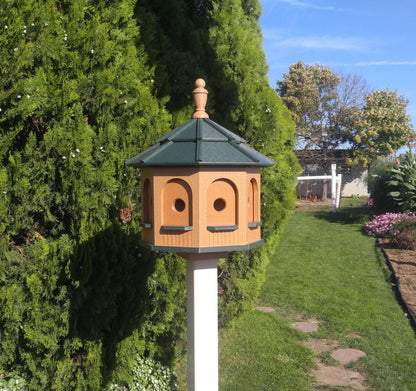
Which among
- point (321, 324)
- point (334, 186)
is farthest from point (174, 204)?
point (334, 186)

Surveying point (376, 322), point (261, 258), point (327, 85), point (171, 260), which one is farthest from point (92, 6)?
point (327, 85)

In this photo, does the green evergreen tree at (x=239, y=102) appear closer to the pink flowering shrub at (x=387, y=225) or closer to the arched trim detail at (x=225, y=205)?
the arched trim detail at (x=225, y=205)

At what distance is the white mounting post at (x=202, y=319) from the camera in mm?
2684

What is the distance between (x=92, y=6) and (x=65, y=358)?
2.65 metres

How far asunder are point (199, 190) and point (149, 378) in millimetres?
2283

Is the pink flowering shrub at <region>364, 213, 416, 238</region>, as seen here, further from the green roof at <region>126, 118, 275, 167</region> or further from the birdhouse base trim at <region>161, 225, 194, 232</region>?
the birdhouse base trim at <region>161, 225, 194, 232</region>

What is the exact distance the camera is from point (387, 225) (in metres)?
10.7

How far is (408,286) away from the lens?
7309 mm

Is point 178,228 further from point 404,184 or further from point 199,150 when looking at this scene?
point 404,184

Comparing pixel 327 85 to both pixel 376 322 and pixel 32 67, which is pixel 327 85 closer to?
pixel 376 322

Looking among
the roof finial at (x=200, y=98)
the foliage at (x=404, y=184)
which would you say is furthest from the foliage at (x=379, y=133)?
the roof finial at (x=200, y=98)

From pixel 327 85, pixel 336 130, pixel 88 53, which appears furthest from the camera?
pixel 327 85

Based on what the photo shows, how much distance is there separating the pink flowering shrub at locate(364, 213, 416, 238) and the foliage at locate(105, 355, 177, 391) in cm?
774

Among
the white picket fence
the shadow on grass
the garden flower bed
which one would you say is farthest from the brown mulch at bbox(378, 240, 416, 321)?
the white picket fence
